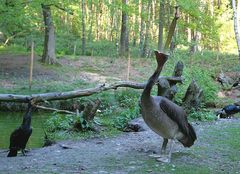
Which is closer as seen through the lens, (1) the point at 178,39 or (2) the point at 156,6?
(1) the point at 178,39

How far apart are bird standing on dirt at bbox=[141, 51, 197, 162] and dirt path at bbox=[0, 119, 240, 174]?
0.54 m

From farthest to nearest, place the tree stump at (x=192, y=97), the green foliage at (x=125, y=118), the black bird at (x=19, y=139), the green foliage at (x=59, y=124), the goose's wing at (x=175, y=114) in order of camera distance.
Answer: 1. the tree stump at (x=192, y=97)
2. the green foliage at (x=125, y=118)
3. the green foliage at (x=59, y=124)
4. the black bird at (x=19, y=139)
5. the goose's wing at (x=175, y=114)

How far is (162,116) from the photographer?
8.12 m

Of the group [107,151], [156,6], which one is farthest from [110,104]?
[156,6]

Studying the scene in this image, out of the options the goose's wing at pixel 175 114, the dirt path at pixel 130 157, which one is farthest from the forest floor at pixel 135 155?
the goose's wing at pixel 175 114

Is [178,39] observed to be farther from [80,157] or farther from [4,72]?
[80,157]

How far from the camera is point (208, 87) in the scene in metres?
18.6

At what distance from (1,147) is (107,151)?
4.41 metres

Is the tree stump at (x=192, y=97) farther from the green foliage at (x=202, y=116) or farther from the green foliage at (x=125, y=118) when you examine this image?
the green foliage at (x=125, y=118)

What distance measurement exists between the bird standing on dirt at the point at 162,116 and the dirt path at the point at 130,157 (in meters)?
0.54

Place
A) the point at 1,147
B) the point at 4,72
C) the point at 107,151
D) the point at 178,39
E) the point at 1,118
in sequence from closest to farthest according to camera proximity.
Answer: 1. the point at 107,151
2. the point at 1,147
3. the point at 1,118
4. the point at 4,72
5. the point at 178,39

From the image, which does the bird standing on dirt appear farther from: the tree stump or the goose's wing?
the tree stump

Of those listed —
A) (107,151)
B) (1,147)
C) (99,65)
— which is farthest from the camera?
(99,65)

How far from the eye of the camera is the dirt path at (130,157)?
7.91 meters
